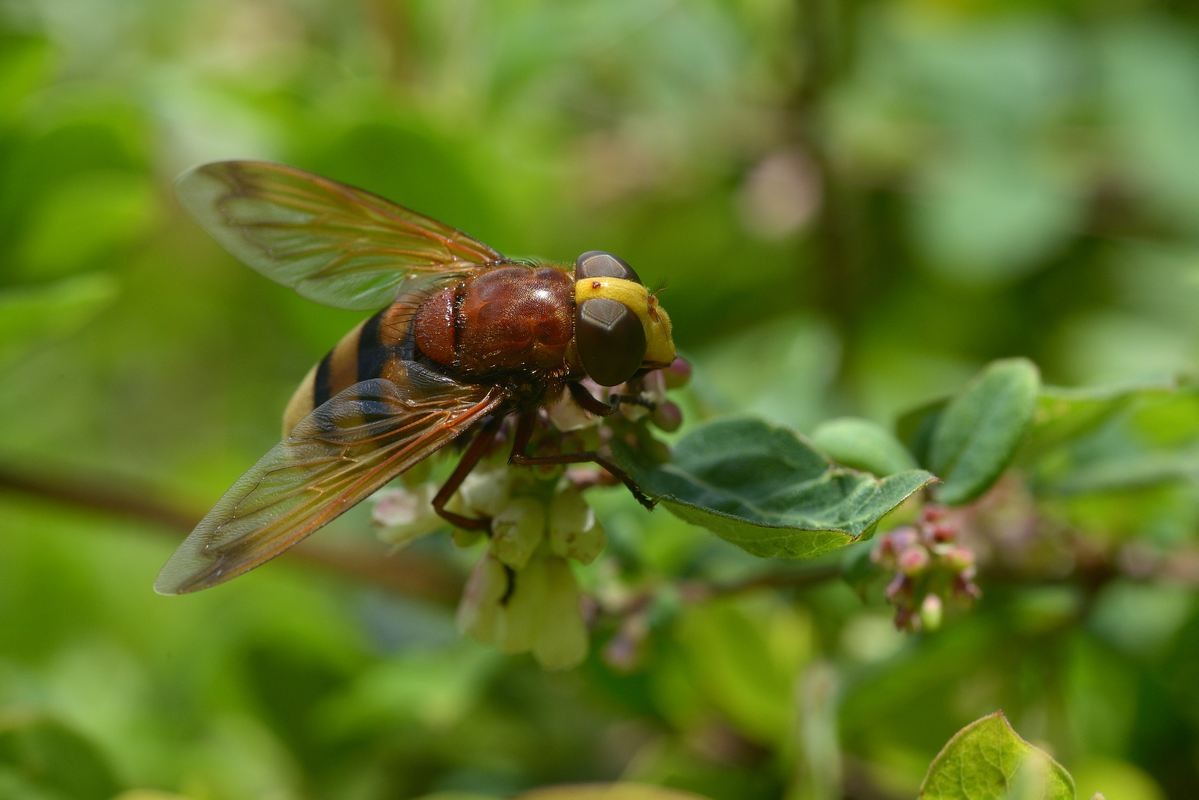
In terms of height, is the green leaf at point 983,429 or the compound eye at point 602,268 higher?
the compound eye at point 602,268

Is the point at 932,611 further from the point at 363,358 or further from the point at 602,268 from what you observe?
the point at 363,358

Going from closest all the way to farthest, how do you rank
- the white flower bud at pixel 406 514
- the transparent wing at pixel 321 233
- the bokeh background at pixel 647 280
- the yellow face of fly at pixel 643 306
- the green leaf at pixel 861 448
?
1. the green leaf at pixel 861 448
2. the yellow face of fly at pixel 643 306
3. the white flower bud at pixel 406 514
4. the transparent wing at pixel 321 233
5. the bokeh background at pixel 647 280

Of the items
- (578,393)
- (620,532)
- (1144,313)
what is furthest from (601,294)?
(1144,313)

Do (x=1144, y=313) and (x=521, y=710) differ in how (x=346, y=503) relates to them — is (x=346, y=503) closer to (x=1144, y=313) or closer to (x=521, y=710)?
(x=521, y=710)

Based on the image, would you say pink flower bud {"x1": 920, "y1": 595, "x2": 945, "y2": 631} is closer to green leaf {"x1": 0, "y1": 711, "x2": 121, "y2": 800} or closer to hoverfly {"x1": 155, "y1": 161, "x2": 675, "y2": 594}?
hoverfly {"x1": 155, "y1": 161, "x2": 675, "y2": 594}

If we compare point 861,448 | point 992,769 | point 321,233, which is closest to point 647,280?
point 321,233

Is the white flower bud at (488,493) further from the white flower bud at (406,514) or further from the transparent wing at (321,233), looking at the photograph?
the transparent wing at (321,233)

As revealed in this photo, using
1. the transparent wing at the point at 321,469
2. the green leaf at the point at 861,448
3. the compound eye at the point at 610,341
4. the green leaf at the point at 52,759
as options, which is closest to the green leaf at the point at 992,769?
the green leaf at the point at 861,448
